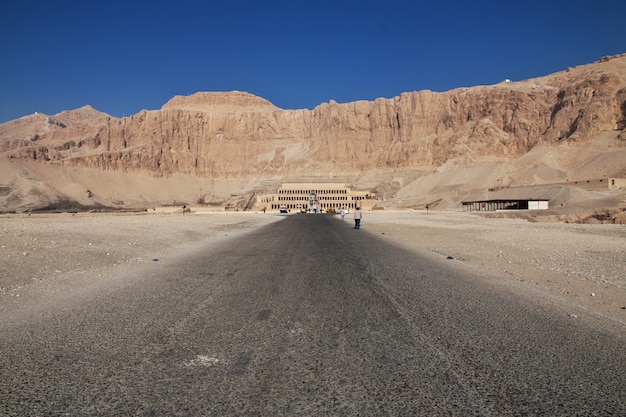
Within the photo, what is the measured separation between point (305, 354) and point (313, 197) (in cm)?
14458

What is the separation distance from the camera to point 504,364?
486cm

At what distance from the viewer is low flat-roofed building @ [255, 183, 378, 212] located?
142375 mm

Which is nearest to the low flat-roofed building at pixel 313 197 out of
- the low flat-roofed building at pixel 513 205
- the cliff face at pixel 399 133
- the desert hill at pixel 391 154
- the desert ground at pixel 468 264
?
the desert hill at pixel 391 154

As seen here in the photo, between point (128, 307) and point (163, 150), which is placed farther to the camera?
point (163, 150)

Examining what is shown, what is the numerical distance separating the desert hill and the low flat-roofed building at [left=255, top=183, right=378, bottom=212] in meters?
6.74

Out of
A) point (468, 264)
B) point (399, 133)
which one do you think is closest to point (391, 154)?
point (399, 133)

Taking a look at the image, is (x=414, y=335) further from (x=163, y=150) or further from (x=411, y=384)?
(x=163, y=150)

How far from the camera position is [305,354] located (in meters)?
5.13

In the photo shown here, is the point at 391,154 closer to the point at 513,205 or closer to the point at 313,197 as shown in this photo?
the point at 313,197

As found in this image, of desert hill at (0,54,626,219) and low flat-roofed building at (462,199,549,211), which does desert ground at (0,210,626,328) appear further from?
desert hill at (0,54,626,219)

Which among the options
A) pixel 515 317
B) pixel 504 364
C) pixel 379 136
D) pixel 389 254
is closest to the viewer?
pixel 504 364

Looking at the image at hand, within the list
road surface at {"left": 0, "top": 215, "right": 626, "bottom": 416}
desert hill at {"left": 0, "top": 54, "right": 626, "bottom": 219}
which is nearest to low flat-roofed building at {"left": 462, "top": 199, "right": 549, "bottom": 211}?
desert hill at {"left": 0, "top": 54, "right": 626, "bottom": 219}

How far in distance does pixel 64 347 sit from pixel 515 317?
600cm

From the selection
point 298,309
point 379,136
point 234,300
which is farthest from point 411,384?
point 379,136
